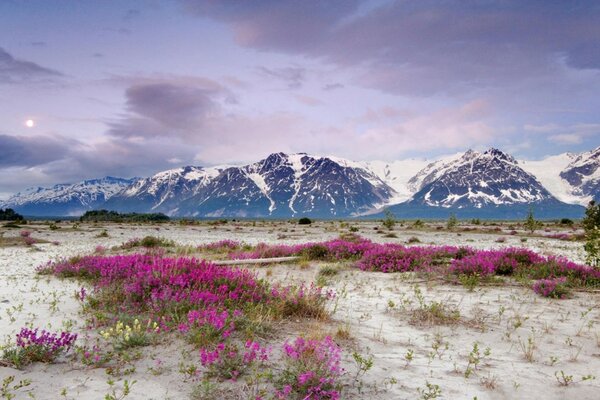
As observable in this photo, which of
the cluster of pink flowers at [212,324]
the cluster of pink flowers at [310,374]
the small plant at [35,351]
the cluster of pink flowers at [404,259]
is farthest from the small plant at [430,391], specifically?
the cluster of pink flowers at [404,259]

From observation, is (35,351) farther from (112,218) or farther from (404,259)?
(112,218)

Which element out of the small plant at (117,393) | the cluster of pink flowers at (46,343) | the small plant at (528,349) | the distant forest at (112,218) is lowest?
the distant forest at (112,218)

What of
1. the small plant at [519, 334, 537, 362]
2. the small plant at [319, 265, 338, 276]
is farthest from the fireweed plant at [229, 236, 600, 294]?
the small plant at [519, 334, 537, 362]

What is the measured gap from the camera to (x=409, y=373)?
5.52 metres

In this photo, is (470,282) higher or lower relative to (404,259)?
lower

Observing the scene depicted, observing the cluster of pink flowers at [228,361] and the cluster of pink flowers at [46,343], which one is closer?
the cluster of pink flowers at [228,361]

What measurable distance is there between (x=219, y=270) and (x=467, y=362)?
18.6 ft

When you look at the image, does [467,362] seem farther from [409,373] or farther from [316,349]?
[316,349]

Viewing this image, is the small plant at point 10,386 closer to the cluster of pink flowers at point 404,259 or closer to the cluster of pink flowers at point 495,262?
the cluster of pink flowers at point 495,262

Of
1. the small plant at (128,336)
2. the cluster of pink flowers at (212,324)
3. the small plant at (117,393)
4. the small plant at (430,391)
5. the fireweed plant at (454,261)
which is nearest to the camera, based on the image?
the small plant at (117,393)

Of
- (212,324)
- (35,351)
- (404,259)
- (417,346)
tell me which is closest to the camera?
(35,351)

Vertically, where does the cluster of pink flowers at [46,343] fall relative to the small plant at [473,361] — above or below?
above

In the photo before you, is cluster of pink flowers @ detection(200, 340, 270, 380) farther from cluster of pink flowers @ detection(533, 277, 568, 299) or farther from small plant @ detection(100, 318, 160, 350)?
cluster of pink flowers @ detection(533, 277, 568, 299)

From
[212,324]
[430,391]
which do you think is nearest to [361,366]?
[430,391]
